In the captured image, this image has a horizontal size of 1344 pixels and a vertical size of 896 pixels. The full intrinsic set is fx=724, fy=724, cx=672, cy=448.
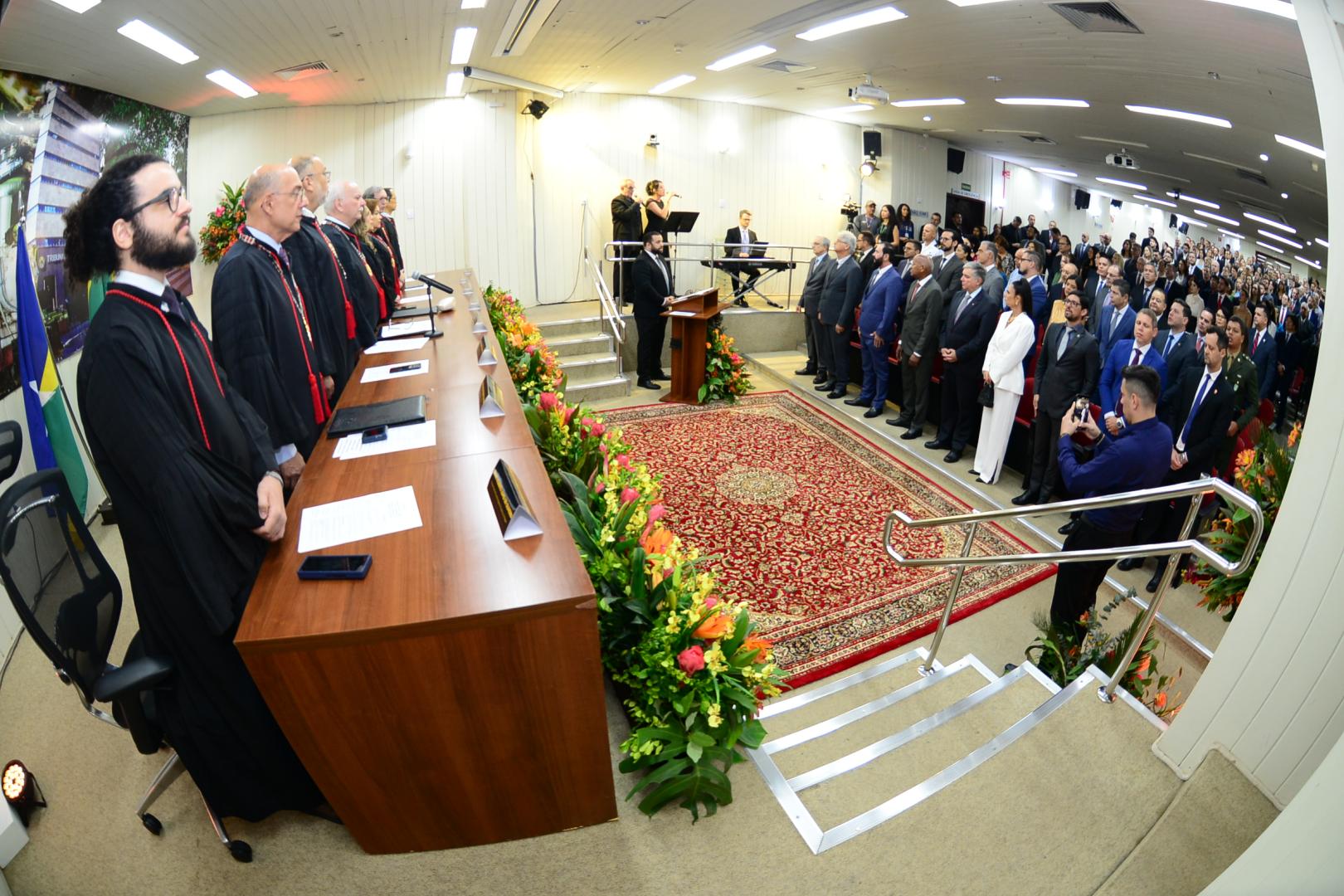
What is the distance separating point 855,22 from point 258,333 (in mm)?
5341

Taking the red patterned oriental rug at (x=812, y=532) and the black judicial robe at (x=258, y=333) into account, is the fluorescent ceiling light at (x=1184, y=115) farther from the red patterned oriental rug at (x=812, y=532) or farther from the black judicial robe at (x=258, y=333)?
the black judicial robe at (x=258, y=333)

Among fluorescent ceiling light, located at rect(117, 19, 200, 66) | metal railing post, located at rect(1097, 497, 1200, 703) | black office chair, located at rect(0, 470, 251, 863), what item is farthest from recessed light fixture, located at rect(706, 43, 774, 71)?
black office chair, located at rect(0, 470, 251, 863)

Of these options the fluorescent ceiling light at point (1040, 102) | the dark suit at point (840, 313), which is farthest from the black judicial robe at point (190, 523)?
the fluorescent ceiling light at point (1040, 102)

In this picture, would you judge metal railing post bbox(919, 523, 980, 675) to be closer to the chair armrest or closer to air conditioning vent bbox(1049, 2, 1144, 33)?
the chair armrest

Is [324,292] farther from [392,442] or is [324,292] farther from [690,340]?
[690,340]

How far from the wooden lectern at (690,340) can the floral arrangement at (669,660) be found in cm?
447

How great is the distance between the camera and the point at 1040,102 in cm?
816

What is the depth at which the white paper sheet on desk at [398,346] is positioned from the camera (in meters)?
4.34

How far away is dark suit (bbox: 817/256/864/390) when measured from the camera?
7.34 metres

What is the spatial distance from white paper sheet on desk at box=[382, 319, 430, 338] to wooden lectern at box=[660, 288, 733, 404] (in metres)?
2.60

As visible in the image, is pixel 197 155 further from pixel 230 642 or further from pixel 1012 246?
pixel 1012 246

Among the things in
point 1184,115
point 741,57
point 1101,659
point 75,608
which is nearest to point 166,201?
point 75,608

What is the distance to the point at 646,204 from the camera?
9.58 m

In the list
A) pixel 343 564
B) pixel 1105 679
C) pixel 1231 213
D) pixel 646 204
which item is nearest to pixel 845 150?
pixel 646 204
